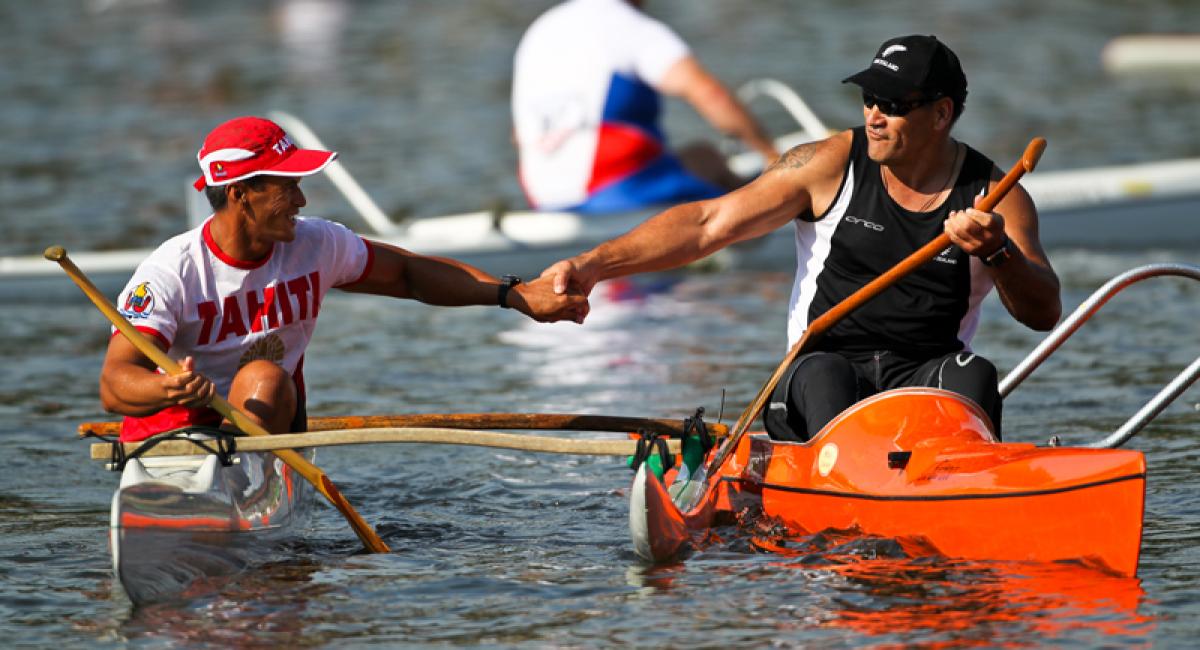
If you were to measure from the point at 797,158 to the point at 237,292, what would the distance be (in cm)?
165

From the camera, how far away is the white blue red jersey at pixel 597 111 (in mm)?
9719

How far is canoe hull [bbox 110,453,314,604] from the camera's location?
4.68 meters

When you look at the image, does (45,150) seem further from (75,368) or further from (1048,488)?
(1048,488)

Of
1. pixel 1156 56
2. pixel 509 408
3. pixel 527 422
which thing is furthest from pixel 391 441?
pixel 1156 56

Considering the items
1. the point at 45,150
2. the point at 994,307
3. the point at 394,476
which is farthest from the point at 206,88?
the point at 394,476

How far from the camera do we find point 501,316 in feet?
32.9

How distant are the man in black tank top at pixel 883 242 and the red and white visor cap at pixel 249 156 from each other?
→ 36.2 inches

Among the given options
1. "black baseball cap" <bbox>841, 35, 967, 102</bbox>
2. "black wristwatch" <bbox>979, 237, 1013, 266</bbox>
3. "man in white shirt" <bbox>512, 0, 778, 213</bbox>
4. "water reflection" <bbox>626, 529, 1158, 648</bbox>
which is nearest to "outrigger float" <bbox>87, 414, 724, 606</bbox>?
"water reflection" <bbox>626, 529, 1158, 648</bbox>

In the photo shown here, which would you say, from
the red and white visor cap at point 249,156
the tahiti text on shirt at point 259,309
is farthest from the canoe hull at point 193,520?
the red and white visor cap at point 249,156

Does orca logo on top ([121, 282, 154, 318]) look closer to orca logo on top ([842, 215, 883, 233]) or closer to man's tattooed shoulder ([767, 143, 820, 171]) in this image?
man's tattooed shoulder ([767, 143, 820, 171])

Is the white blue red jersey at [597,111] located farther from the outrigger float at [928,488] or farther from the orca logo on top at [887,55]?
the outrigger float at [928,488]

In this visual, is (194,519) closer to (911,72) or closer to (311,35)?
(911,72)

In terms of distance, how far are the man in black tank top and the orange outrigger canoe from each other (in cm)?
20

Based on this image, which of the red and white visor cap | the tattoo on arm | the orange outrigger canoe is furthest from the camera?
the tattoo on arm
